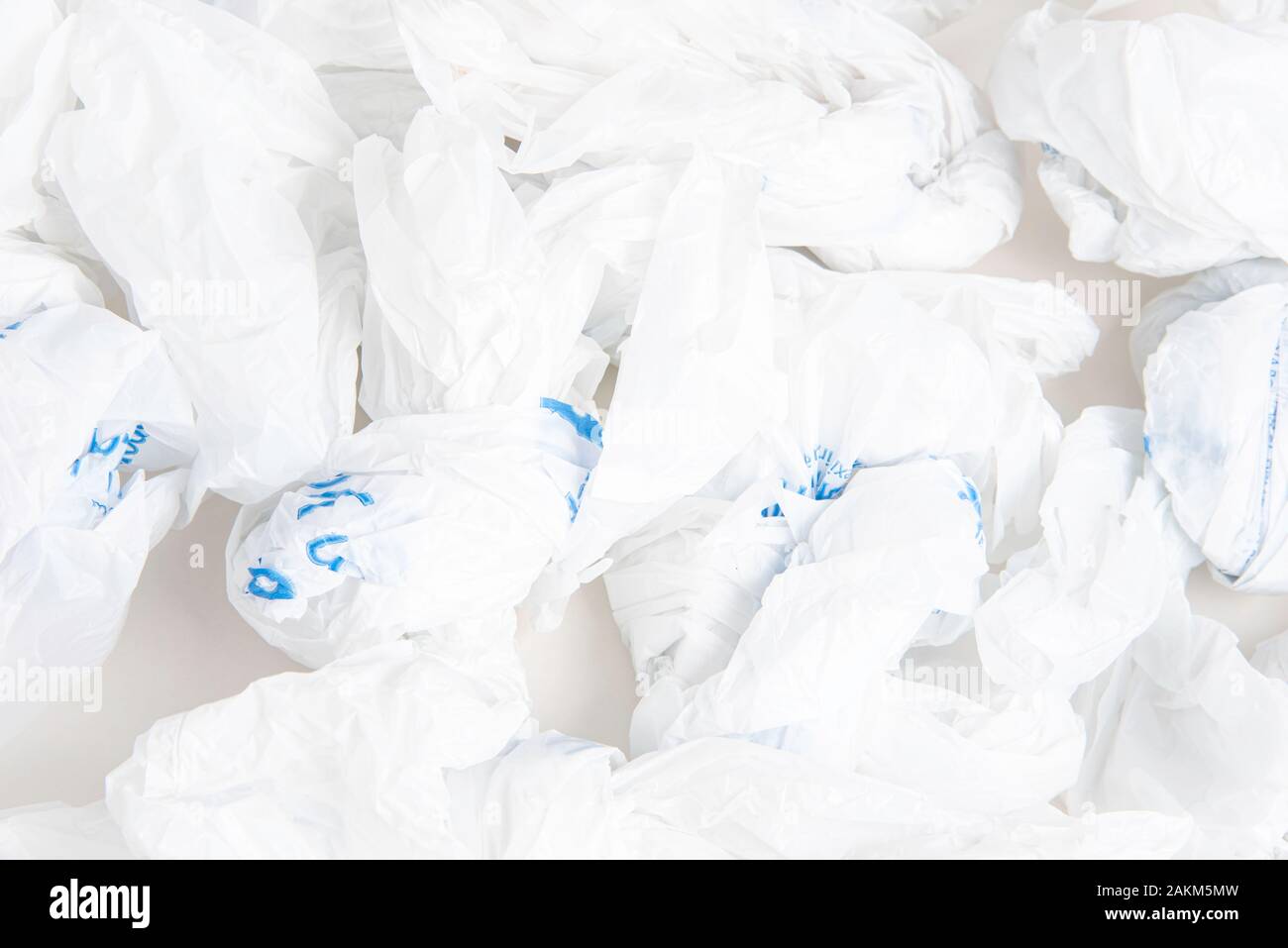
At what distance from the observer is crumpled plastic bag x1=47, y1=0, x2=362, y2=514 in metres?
0.87

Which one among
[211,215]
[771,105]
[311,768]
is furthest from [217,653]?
[771,105]

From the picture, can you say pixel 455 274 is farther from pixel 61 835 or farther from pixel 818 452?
pixel 61 835

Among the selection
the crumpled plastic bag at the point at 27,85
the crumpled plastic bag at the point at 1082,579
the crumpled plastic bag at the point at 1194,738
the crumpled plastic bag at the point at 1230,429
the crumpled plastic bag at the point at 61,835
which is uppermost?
the crumpled plastic bag at the point at 27,85

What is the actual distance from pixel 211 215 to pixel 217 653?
1.12 feet

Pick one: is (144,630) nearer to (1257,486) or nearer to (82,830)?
(82,830)

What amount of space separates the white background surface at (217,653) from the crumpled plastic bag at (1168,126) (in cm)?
10

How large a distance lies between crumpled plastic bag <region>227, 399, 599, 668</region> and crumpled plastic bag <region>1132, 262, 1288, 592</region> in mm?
484

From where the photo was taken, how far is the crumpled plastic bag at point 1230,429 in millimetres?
987

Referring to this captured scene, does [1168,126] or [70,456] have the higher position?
[1168,126]

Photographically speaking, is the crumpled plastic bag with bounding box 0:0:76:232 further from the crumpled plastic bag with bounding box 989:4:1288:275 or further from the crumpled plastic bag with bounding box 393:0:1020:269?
the crumpled plastic bag with bounding box 989:4:1288:275

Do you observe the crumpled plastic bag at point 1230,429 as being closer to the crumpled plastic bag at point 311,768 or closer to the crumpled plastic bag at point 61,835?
the crumpled plastic bag at point 311,768

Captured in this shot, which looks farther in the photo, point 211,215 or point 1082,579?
point 1082,579

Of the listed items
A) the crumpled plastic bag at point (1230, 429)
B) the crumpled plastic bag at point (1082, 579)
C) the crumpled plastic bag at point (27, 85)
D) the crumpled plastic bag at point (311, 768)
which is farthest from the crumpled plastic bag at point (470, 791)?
the crumpled plastic bag at point (27, 85)

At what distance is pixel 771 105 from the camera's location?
0.98 metres
